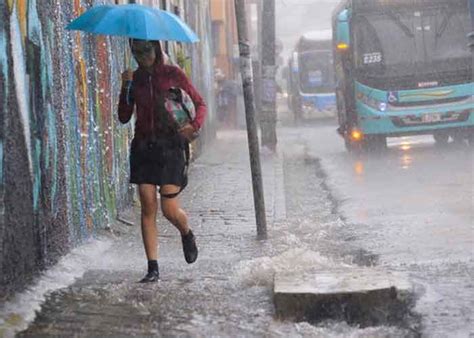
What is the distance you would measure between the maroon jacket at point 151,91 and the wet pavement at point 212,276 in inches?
43.6

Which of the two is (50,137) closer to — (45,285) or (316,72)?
(45,285)

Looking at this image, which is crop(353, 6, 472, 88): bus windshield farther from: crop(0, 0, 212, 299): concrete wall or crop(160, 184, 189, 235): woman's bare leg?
crop(160, 184, 189, 235): woman's bare leg

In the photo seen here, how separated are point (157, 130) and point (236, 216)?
4.28 metres

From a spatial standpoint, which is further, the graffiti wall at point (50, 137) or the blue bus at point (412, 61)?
the blue bus at point (412, 61)

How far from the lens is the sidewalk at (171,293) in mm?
5648

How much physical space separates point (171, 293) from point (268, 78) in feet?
47.2

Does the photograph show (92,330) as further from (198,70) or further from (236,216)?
(198,70)

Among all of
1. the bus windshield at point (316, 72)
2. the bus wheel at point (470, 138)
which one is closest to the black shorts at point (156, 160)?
the bus wheel at point (470, 138)

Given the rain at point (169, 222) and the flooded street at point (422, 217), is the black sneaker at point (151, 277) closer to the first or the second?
the rain at point (169, 222)

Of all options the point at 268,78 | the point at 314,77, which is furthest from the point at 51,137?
the point at 314,77

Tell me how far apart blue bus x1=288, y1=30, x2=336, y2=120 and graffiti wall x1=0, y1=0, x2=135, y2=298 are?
2778cm

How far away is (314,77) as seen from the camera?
123 ft

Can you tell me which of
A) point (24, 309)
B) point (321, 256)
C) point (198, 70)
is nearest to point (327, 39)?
point (198, 70)

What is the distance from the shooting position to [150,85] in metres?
6.76
